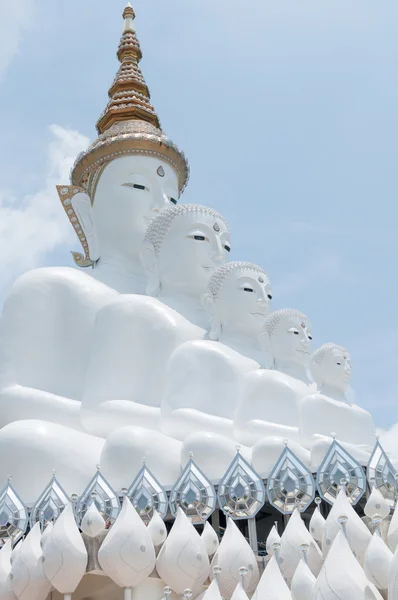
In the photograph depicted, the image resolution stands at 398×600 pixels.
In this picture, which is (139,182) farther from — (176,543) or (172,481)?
(176,543)

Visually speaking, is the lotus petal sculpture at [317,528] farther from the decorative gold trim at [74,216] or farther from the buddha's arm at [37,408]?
the decorative gold trim at [74,216]

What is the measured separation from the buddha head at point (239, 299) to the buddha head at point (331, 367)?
122cm

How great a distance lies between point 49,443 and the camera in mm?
14531

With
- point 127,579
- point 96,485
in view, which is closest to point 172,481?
point 96,485

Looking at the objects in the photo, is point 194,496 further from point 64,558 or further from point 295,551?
point 64,558

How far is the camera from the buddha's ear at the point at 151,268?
1748cm

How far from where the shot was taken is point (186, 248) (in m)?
17.2

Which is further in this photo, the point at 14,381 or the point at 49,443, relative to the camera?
the point at 14,381

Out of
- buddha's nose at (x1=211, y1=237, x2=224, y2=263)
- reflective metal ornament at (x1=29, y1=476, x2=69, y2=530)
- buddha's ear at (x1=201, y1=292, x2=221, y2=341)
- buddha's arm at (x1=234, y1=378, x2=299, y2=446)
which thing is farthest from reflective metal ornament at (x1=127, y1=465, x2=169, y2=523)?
buddha's nose at (x1=211, y1=237, x2=224, y2=263)

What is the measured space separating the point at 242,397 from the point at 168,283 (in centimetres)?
320

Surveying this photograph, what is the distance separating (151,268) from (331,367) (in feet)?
12.8

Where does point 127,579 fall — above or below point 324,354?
below

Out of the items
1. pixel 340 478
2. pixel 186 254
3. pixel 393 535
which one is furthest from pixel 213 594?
pixel 186 254

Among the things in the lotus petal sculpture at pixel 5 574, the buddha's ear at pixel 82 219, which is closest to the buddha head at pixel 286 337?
the buddha's ear at pixel 82 219
